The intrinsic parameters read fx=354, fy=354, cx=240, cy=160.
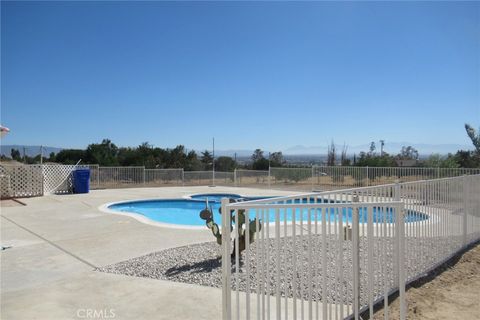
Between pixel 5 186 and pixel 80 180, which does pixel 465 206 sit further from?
pixel 5 186

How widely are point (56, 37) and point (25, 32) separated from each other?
1062 millimetres

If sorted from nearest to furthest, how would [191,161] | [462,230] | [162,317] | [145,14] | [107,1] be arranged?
[162,317], [462,230], [107,1], [145,14], [191,161]

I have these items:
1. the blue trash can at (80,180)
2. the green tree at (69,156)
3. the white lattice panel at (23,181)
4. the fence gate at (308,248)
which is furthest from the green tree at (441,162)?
the green tree at (69,156)

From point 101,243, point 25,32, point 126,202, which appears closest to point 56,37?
point 25,32

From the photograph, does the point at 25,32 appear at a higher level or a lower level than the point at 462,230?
higher

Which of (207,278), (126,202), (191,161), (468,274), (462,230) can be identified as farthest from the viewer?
(191,161)

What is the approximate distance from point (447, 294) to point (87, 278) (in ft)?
14.3

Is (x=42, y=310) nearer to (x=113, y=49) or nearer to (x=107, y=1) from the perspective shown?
(x=107, y=1)

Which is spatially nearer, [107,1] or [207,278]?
[207,278]

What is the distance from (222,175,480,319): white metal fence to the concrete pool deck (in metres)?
0.66

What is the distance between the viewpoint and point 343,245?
2902 millimetres

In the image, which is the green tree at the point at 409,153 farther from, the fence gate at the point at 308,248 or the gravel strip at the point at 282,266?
the fence gate at the point at 308,248

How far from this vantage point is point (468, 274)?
500cm

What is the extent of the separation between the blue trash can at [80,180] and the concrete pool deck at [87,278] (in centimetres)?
788
